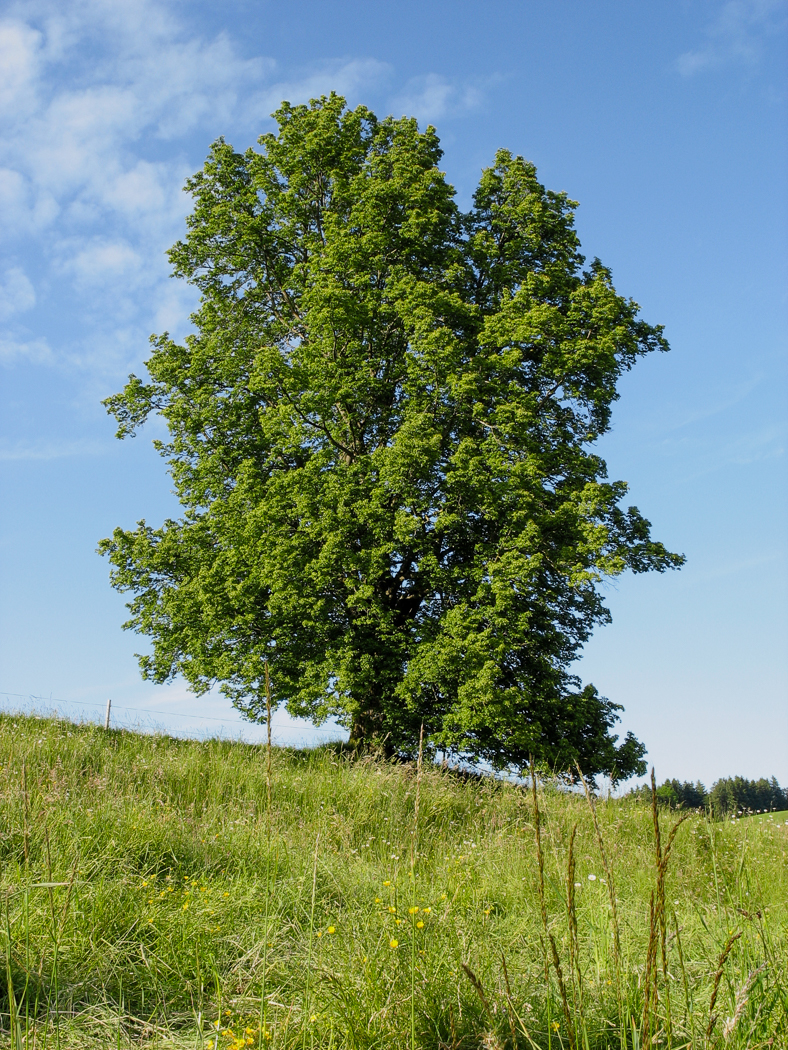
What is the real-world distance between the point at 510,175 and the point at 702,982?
631 inches

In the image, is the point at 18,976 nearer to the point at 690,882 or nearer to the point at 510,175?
the point at 690,882

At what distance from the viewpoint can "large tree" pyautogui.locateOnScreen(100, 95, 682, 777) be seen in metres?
13.3

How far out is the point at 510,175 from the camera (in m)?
16.3

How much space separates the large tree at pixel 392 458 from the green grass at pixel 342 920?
438 centimetres

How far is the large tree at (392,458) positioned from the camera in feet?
43.6

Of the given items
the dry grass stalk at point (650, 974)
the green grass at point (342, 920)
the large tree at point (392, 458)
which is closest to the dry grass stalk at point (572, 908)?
the green grass at point (342, 920)

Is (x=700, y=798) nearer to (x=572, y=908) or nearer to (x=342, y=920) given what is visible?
(x=342, y=920)

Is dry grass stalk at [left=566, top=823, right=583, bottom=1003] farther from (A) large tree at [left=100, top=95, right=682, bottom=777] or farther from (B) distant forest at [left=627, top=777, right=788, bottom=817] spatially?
(A) large tree at [left=100, top=95, right=682, bottom=777]

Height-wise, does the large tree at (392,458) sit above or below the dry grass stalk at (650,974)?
above

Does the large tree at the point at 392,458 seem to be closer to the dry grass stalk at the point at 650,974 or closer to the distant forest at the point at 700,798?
the distant forest at the point at 700,798

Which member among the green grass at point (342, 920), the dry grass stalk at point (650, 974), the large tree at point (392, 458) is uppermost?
the large tree at point (392, 458)

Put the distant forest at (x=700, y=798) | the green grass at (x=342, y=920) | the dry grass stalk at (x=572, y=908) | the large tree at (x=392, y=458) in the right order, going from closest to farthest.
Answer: the dry grass stalk at (x=572, y=908) < the green grass at (x=342, y=920) < the distant forest at (x=700, y=798) < the large tree at (x=392, y=458)

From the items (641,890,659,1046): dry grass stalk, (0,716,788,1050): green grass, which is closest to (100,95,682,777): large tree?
(0,716,788,1050): green grass

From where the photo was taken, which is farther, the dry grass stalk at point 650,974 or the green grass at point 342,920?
the green grass at point 342,920
